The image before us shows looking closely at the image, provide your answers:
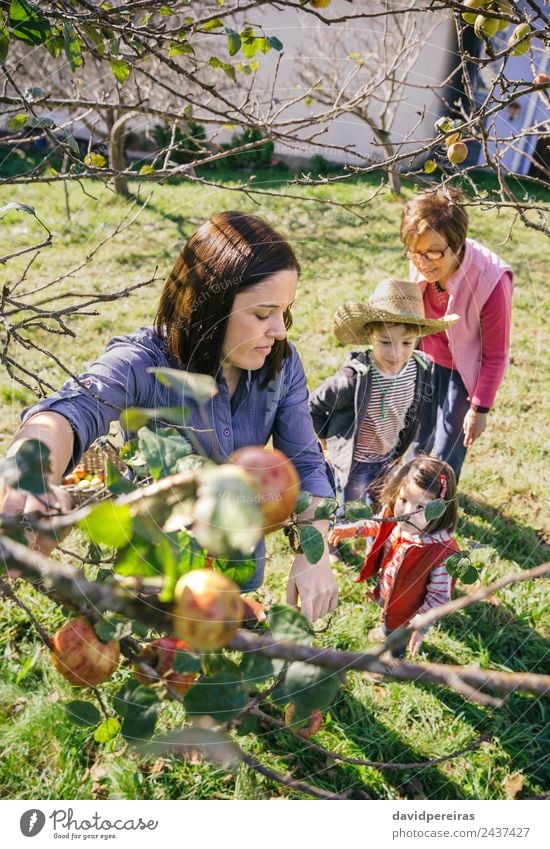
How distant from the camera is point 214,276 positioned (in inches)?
35.8

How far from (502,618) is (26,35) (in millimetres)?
1812

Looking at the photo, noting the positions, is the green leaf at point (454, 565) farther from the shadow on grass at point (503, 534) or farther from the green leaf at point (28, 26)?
the shadow on grass at point (503, 534)

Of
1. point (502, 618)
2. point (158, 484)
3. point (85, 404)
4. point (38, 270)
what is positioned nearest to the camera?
point (158, 484)

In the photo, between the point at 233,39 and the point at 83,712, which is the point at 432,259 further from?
the point at 83,712

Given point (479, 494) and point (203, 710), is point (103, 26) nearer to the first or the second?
point (203, 710)

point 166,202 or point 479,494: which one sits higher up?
point 166,202

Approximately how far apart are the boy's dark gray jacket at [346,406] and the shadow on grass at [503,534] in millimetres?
477

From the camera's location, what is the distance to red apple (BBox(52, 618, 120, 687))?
0.56m

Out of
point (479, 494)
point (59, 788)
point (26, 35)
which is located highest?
point (26, 35)

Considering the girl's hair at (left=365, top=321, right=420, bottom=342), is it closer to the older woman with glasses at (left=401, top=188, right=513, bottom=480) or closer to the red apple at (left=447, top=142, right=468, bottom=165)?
the older woman with glasses at (left=401, top=188, right=513, bottom=480)

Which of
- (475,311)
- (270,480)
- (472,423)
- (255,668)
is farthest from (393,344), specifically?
(255,668)

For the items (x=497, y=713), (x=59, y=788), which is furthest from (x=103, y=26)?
(x=497, y=713)

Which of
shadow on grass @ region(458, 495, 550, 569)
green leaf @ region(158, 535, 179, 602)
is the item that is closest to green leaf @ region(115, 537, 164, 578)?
green leaf @ region(158, 535, 179, 602)
